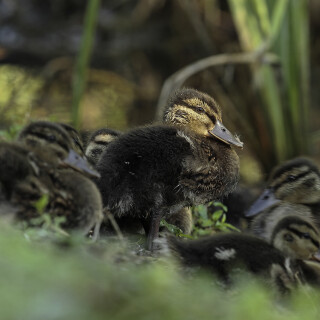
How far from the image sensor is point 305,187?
5.04 m

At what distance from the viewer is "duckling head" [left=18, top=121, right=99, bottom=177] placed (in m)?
3.77

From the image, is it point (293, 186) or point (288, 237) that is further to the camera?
point (293, 186)

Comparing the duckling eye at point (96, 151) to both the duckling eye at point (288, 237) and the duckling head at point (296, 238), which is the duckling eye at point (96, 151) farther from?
the duckling eye at point (288, 237)

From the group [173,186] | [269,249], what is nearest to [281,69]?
[173,186]

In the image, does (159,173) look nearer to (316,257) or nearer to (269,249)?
(269,249)

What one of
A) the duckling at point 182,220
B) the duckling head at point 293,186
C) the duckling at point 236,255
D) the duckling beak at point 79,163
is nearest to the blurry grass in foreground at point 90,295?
the duckling at point 236,255

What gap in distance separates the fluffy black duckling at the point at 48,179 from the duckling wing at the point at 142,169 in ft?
1.00

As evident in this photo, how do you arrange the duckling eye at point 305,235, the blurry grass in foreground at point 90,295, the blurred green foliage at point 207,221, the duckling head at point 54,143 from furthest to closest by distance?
the blurred green foliage at point 207,221
the duckling eye at point 305,235
the duckling head at point 54,143
the blurry grass in foreground at point 90,295

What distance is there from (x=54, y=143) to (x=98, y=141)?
1063 millimetres

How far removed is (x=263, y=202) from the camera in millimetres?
5008

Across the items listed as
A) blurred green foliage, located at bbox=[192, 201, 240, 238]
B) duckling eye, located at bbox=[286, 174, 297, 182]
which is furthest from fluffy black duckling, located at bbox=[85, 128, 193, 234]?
duckling eye, located at bbox=[286, 174, 297, 182]

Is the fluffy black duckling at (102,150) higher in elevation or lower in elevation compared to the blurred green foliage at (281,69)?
lower

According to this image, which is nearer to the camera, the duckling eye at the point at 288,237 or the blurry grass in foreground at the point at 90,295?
the blurry grass in foreground at the point at 90,295

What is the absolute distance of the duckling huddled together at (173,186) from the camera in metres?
3.54
